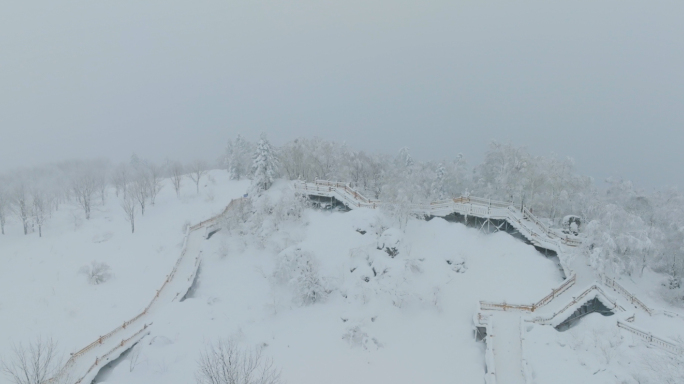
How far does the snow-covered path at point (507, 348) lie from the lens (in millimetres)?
20156

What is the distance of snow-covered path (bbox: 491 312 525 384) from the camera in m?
20.2

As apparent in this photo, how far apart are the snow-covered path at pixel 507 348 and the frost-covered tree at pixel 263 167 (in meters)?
26.8

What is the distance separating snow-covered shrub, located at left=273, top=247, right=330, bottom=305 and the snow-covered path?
12.3m

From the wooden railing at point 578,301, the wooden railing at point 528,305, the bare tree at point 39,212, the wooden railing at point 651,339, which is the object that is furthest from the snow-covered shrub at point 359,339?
the bare tree at point 39,212

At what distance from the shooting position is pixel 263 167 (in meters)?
42.2

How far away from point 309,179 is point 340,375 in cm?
2718

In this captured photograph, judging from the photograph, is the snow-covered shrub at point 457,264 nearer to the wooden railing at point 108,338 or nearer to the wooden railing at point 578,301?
the wooden railing at point 578,301

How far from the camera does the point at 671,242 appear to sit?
28.3 metres

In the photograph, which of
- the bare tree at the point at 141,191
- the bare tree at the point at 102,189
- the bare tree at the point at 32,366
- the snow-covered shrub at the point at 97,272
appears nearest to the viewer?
the bare tree at the point at 32,366

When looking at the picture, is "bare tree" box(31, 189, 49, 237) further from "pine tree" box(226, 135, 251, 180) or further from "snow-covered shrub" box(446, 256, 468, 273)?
"snow-covered shrub" box(446, 256, 468, 273)

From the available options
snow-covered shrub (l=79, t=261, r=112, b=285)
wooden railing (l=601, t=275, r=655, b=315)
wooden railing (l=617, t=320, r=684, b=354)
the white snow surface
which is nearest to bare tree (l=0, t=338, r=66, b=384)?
the white snow surface

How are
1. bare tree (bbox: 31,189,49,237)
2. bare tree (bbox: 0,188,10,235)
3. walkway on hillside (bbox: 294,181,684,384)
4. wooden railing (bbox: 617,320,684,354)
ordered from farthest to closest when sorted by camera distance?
bare tree (bbox: 0,188,10,235) → bare tree (bbox: 31,189,49,237) → walkway on hillside (bbox: 294,181,684,384) → wooden railing (bbox: 617,320,684,354)

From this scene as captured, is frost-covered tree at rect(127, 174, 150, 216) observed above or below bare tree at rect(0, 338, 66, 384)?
above

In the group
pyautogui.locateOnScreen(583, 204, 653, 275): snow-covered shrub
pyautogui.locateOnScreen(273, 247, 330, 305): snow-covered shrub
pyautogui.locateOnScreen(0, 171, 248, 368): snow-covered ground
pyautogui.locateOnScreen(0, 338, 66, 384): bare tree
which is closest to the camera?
pyautogui.locateOnScreen(0, 338, 66, 384): bare tree
